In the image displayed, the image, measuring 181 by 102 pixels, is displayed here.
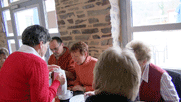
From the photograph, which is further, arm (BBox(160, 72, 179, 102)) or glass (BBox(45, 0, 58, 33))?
glass (BBox(45, 0, 58, 33))

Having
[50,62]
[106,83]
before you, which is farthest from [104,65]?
[50,62]

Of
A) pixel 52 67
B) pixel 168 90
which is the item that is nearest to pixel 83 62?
pixel 52 67

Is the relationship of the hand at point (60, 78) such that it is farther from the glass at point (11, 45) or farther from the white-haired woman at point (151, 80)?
the glass at point (11, 45)

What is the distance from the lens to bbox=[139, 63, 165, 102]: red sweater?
3.75ft

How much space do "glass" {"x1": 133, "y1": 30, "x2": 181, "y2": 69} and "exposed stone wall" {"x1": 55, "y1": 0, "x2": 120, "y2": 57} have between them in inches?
20.9

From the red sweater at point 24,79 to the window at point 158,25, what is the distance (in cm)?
145

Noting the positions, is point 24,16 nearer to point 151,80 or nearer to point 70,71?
point 70,71

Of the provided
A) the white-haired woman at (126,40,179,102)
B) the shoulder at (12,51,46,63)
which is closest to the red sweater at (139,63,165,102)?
the white-haired woman at (126,40,179,102)

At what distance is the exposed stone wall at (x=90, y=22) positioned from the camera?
2006 millimetres

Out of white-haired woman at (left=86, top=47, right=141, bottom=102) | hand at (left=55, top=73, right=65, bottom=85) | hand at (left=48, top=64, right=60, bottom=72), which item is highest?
white-haired woman at (left=86, top=47, right=141, bottom=102)

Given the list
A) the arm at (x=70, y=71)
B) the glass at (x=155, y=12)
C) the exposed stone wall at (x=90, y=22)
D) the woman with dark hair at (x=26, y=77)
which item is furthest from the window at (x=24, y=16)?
the woman with dark hair at (x=26, y=77)

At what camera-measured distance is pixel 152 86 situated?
3.82 feet

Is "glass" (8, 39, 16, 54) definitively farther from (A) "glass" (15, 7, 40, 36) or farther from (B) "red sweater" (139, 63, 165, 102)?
(B) "red sweater" (139, 63, 165, 102)

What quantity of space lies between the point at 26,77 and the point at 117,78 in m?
0.75
